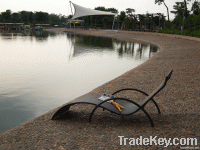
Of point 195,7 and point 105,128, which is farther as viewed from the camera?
point 195,7

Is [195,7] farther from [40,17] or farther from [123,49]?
[40,17]

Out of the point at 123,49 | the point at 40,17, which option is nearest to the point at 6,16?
the point at 40,17

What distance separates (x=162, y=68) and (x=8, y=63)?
8388 millimetres

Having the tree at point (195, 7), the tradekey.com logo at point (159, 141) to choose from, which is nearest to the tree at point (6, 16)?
the tree at point (195, 7)

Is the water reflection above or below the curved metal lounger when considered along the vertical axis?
above

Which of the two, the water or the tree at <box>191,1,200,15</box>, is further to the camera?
the tree at <box>191,1,200,15</box>

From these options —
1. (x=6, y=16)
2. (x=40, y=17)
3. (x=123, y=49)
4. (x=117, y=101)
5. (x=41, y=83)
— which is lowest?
(x=41, y=83)

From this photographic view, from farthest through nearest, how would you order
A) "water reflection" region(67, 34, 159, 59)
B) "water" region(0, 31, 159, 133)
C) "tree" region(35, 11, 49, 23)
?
"tree" region(35, 11, 49, 23), "water reflection" region(67, 34, 159, 59), "water" region(0, 31, 159, 133)

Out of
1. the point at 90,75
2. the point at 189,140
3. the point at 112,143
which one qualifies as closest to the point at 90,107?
the point at 112,143

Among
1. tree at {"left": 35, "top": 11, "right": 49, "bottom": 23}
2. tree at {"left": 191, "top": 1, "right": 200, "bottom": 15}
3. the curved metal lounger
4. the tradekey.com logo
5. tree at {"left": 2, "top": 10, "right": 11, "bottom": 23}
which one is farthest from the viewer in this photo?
tree at {"left": 2, "top": 10, "right": 11, "bottom": 23}

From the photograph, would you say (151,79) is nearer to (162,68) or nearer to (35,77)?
(162,68)

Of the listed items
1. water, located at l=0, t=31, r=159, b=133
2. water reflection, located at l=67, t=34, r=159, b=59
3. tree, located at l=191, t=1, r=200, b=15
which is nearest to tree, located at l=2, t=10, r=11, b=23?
tree, located at l=191, t=1, r=200, b=15

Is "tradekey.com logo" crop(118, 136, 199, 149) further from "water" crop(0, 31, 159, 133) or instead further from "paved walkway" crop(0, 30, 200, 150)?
"water" crop(0, 31, 159, 133)

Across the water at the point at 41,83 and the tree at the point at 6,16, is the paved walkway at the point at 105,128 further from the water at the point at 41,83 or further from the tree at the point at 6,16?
the tree at the point at 6,16
